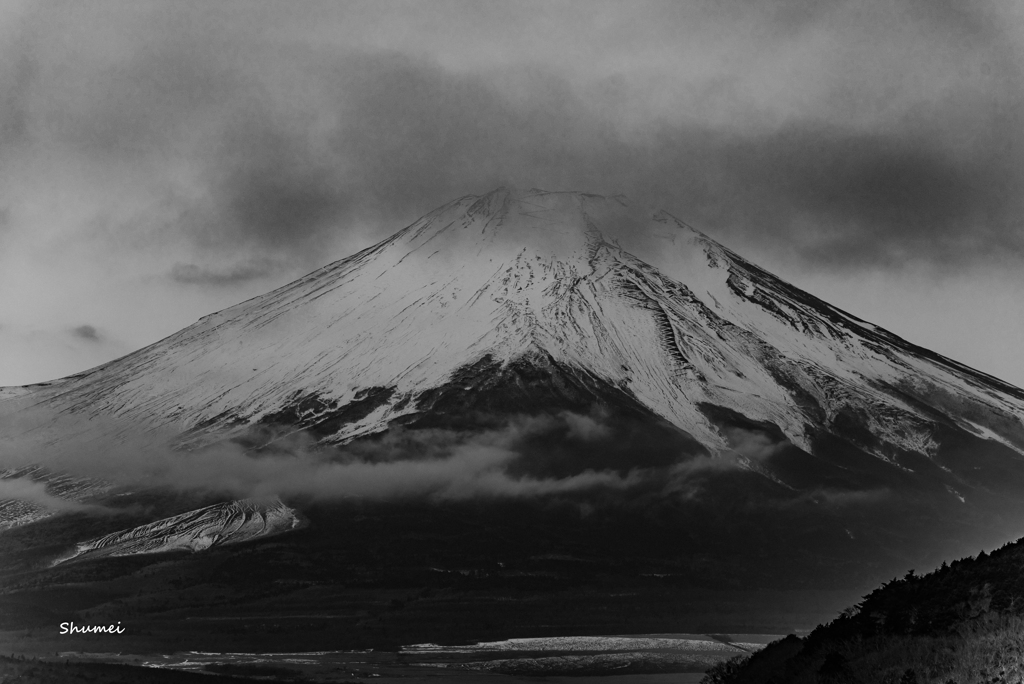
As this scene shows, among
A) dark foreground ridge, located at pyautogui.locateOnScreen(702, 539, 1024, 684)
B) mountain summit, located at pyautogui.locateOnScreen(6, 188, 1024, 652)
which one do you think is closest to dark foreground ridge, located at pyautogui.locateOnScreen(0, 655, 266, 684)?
mountain summit, located at pyautogui.locateOnScreen(6, 188, 1024, 652)

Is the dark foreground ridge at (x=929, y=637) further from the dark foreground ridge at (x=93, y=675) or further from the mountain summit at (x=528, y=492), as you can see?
the mountain summit at (x=528, y=492)

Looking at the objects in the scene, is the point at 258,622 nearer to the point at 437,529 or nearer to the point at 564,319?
the point at 437,529

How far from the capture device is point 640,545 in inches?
6230

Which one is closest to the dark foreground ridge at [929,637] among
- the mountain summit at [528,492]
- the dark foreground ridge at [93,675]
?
the dark foreground ridge at [93,675]

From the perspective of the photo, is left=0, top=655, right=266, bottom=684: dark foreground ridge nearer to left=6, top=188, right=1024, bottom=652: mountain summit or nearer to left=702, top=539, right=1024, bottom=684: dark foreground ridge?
left=6, top=188, right=1024, bottom=652: mountain summit

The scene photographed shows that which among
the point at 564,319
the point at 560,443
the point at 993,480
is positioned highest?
the point at 564,319

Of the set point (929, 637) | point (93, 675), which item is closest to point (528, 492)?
point (93, 675)

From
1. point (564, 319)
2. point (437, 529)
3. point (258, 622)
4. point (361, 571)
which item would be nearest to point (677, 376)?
point (564, 319)

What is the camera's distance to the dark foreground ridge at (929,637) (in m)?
27.6

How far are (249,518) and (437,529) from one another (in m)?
30.2

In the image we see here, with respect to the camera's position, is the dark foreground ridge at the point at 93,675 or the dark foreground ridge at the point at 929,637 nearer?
the dark foreground ridge at the point at 929,637

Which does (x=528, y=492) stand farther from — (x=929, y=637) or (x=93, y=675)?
(x=929, y=637)

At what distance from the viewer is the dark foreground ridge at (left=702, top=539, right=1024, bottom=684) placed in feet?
90.5

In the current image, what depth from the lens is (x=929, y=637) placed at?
98.3ft
